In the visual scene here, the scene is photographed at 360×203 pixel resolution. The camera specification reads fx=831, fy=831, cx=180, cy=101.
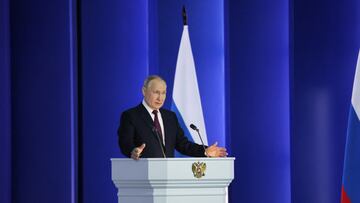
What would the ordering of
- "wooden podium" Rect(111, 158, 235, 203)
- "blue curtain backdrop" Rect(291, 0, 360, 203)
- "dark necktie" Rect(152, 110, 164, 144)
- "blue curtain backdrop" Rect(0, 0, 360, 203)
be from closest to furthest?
"wooden podium" Rect(111, 158, 235, 203) < "dark necktie" Rect(152, 110, 164, 144) < "blue curtain backdrop" Rect(291, 0, 360, 203) < "blue curtain backdrop" Rect(0, 0, 360, 203)

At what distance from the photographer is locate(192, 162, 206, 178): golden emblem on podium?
4.28m

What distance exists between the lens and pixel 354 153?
17.2 feet

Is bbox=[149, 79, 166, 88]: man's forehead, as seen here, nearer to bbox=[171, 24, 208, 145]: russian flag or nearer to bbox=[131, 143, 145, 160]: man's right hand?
bbox=[131, 143, 145, 160]: man's right hand

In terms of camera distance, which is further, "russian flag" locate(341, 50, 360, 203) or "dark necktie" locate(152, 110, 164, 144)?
"russian flag" locate(341, 50, 360, 203)

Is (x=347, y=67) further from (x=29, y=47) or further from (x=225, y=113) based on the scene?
(x=29, y=47)

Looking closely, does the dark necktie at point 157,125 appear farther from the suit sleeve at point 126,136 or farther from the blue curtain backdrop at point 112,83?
the blue curtain backdrop at point 112,83

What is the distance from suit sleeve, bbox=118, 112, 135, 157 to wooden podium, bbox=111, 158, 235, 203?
197mm

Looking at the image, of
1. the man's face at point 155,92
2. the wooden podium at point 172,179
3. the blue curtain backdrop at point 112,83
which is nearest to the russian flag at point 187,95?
the blue curtain backdrop at point 112,83

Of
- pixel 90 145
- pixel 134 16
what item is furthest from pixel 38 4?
pixel 90 145

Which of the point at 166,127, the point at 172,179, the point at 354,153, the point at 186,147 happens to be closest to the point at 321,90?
the point at 354,153

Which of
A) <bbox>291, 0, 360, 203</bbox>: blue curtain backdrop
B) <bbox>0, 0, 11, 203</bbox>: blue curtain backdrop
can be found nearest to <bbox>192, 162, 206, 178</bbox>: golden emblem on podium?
<bbox>291, 0, 360, 203</bbox>: blue curtain backdrop

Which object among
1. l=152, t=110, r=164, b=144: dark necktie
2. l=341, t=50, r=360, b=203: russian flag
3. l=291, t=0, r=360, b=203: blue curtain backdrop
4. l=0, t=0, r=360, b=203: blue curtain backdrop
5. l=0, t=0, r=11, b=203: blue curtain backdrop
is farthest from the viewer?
l=0, t=0, r=11, b=203: blue curtain backdrop

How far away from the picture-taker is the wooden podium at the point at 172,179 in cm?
423

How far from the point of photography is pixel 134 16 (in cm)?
707
